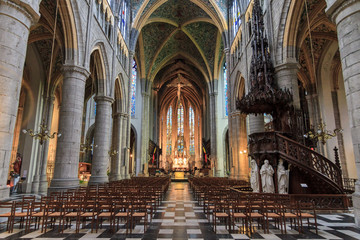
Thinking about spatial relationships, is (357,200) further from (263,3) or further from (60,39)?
(60,39)

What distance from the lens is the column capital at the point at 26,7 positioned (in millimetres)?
6020

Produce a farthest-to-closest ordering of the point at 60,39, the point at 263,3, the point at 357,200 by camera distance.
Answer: the point at 263,3 < the point at 60,39 < the point at 357,200

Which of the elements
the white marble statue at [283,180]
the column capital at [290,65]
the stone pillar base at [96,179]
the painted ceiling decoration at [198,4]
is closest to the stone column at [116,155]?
the stone pillar base at [96,179]

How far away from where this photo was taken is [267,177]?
8.74 m

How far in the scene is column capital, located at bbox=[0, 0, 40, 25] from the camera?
6.02 meters

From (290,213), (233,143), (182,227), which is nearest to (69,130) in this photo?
(182,227)

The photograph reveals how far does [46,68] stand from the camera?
16438 millimetres

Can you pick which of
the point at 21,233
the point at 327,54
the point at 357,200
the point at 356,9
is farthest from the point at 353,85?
the point at 327,54

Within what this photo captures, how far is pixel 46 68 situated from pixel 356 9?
1748 cm

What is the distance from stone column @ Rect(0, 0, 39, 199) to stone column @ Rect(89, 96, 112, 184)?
8329 millimetres

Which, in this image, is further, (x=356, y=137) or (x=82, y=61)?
(x=82, y=61)

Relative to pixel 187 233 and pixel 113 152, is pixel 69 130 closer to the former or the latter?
pixel 187 233

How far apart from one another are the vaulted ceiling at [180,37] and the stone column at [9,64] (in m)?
16.8

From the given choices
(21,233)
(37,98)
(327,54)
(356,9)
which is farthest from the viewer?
(327,54)
